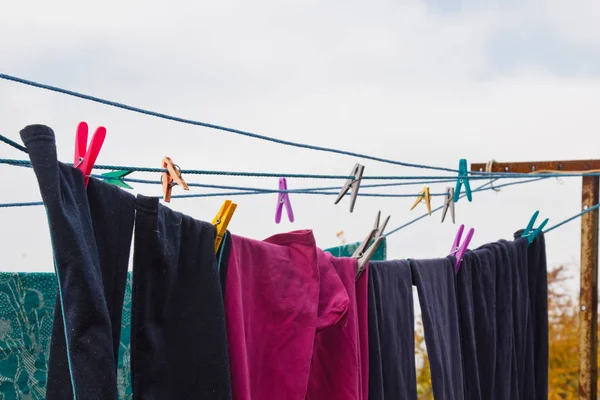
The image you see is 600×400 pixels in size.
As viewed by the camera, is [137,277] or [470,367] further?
[470,367]

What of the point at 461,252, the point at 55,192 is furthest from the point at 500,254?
the point at 55,192

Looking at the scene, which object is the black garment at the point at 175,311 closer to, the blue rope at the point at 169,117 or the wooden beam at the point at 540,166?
the blue rope at the point at 169,117

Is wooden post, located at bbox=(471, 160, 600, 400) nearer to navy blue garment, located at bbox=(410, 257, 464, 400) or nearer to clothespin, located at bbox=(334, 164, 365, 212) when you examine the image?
navy blue garment, located at bbox=(410, 257, 464, 400)

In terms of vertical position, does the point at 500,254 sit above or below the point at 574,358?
above

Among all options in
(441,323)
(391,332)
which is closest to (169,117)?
(391,332)

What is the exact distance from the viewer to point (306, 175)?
5.80ft

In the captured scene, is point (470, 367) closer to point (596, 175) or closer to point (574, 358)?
point (596, 175)

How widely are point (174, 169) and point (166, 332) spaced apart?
10.0 inches

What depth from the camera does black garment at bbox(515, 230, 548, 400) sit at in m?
2.41

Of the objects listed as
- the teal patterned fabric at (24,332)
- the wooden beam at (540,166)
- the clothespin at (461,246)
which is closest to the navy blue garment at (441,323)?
the clothespin at (461,246)

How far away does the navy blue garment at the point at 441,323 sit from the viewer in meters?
1.75

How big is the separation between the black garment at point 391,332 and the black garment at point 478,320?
0.31 m

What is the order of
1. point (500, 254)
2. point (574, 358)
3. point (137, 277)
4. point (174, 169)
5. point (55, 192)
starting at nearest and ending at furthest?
point (55, 192), point (137, 277), point (174, 169), point (500, 254), point (574, 358)

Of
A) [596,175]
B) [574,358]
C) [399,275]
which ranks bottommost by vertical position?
[574,358]
